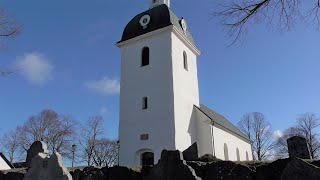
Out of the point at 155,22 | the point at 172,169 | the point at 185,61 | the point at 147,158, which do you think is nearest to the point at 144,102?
the point at 147,158

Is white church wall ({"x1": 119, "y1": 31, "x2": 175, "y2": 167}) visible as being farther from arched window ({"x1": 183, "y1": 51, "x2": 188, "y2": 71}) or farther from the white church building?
arched window ({"x1": 183, "y1": 51, "x2": 188, "y2": 71})

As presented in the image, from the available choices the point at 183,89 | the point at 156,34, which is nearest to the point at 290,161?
the point at 183,89

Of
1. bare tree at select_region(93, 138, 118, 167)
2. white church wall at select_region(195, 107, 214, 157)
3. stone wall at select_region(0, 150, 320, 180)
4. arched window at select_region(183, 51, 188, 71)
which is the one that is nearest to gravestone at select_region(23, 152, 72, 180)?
stone wall at select_region(0, 150, 320, 180)

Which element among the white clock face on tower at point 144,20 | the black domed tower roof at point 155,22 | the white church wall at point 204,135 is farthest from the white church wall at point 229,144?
the white clock face on tower at point 144,20

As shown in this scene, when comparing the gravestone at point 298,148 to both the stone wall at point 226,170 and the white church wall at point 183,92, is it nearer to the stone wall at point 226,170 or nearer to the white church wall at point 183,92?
the stone wall at point 226,170

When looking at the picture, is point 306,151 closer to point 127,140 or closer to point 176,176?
point 176,176

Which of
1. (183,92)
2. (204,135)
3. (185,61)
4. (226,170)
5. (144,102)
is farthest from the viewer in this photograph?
(185,61)

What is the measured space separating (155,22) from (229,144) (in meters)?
12.5

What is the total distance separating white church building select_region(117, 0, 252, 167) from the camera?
67.4ft

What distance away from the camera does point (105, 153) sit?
44.3 metres

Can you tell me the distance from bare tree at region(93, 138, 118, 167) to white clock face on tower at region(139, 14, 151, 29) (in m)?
22.6

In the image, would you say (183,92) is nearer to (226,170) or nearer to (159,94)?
(159,94)

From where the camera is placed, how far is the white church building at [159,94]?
2055cm

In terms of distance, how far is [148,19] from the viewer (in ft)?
77.9
